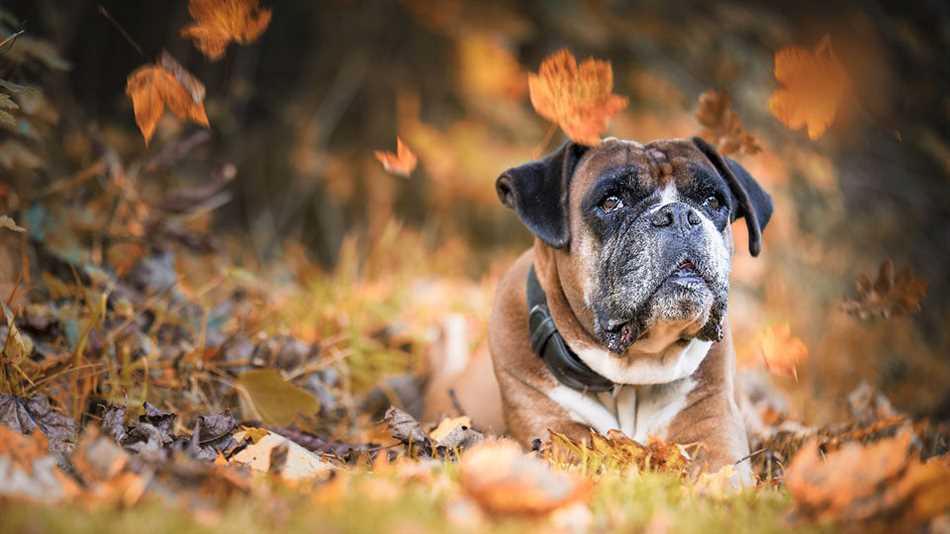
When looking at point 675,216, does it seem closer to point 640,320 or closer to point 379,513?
point 640,320

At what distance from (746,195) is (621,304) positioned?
74 centimetres

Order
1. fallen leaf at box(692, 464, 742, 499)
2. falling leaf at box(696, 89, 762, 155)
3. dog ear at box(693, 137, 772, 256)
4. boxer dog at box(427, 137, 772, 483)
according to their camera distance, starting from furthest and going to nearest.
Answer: falling leaf at box(696, 89, 762, 155) < dog ear at box(693, 137, 772, 256) < boxer dog at box(427, 137, 772, 483) < fallen leaf at box(692, 464, 742, 499)

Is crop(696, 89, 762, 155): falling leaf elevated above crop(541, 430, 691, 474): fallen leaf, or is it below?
above

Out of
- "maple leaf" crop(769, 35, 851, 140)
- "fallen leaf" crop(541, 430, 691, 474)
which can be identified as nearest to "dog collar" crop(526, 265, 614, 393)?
"fallen leaf" crop(541, 430, 691, 474)

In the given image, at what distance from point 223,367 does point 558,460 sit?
63.8 inches

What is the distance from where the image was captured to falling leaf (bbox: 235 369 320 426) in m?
3.32

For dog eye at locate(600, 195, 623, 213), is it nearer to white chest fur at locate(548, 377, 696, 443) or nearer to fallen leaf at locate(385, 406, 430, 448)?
white chest fur at locate(548, 377, 696, 443)

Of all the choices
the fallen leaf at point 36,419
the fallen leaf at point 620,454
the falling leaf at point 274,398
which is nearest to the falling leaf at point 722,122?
the fallen leaf at point 620,454

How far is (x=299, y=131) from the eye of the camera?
26.0ft

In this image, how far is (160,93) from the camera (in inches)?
116

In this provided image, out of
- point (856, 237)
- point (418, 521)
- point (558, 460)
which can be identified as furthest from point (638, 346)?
point (856, 237)

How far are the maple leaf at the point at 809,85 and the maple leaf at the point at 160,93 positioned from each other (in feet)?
7.00

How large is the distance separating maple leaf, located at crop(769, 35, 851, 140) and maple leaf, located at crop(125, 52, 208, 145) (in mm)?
2134

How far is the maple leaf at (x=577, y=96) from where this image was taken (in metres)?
3.16
